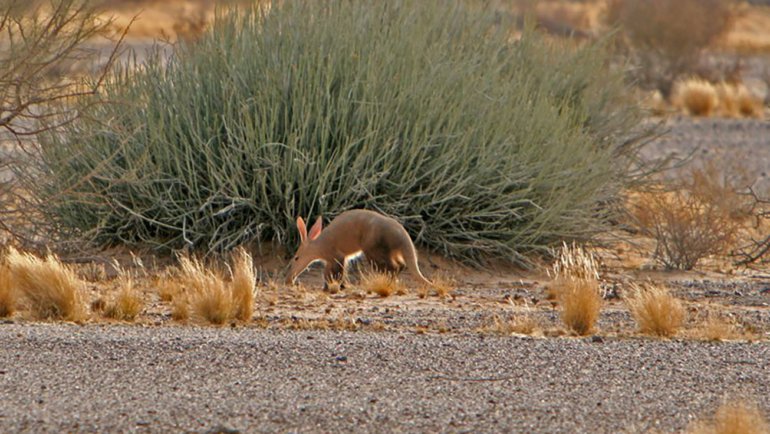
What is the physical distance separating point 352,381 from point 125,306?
2.72 metres

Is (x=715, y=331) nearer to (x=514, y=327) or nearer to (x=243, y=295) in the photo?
(x=514, y=327)

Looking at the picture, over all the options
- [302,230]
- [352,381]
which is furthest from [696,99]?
[352,381]

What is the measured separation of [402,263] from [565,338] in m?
2.70

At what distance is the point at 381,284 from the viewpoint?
Answer: 35.3 ft

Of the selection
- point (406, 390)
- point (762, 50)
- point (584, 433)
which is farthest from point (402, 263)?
point (762, 50)

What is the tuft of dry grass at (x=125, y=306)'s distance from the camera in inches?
365

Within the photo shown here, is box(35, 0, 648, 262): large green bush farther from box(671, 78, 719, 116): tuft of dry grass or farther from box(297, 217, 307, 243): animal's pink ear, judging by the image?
box(671, 78, 719, 116): tuft of dry grass

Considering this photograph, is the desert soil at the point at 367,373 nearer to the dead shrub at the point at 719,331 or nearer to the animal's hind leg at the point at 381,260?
the dead shrub at the point at 719,331

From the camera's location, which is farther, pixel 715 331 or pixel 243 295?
pixel 243 295

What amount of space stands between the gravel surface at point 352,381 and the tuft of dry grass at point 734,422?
0.44 feet

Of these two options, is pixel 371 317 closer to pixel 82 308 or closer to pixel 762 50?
pixel 82 308

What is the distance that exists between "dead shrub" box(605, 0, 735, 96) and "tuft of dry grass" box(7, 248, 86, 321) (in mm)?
26082

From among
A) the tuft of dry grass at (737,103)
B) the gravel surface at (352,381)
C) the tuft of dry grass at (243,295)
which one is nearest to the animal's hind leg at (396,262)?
the tuft of dry grass at (243,295)

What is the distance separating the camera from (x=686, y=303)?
10688 millimetres
